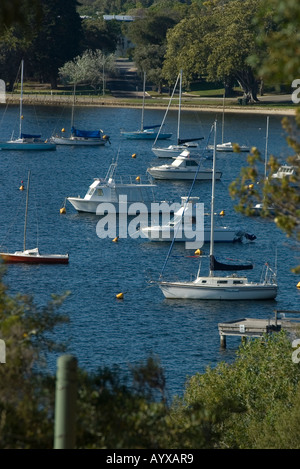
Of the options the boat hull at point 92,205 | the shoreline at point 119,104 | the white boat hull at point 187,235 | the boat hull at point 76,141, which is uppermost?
the white boat hull at point 187,235

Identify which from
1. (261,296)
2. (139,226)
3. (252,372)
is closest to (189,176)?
(139,226)

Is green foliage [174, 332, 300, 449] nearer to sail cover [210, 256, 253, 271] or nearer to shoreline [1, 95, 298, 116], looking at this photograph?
sail cover [210, 256, 253, 271]

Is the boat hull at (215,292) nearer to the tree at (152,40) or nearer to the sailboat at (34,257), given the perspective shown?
Answer: the sailboat at (34,257)

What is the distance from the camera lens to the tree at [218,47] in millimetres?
128375

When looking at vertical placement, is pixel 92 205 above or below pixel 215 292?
below

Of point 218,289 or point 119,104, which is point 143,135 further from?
point 218,289

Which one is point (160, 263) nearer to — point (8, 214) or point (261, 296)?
point (261, 296)

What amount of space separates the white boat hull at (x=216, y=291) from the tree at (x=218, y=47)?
87375mm

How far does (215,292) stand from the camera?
136ft

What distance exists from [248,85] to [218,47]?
26.4ft

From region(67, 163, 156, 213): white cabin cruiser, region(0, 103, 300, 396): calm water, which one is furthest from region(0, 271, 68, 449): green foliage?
region(67, 163, 156, 213): white cabin cruiser

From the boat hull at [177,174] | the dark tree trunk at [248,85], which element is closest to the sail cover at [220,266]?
the boat hull at [177,174]

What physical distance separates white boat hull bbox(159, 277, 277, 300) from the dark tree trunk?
9190 cm

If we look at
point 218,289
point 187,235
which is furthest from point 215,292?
point 187,235
